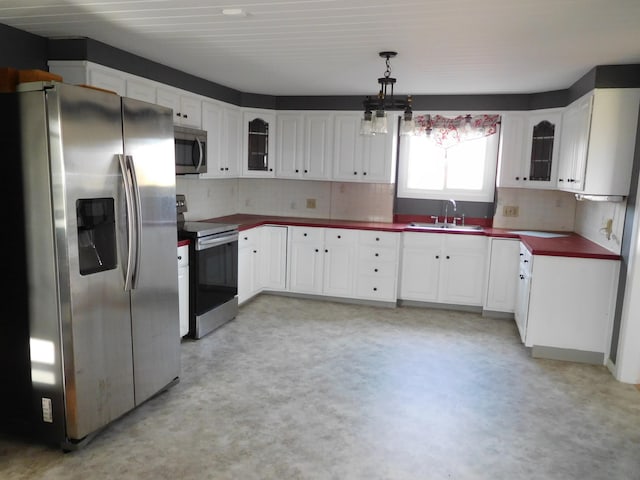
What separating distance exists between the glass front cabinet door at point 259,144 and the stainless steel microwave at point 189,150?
4.16 feet

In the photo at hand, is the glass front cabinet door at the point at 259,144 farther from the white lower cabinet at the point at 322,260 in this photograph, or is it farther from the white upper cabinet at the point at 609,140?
the white upper cabinet at the point at 609,140

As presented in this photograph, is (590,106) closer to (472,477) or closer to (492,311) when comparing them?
(492,311)

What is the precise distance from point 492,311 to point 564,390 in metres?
1.71

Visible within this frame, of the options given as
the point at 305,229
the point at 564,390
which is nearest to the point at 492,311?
the point at 564,390

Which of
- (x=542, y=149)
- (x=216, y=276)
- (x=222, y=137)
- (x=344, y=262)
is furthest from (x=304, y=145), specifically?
(x=542, y=149)

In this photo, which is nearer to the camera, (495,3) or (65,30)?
(495,3)

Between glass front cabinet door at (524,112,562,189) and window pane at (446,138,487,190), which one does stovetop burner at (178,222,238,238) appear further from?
glass front cabinet door at (524,112,562,189)

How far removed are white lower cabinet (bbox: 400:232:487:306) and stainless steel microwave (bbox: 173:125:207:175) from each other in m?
2.33

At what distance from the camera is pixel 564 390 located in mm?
3410

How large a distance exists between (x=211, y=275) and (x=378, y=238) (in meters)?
1.93

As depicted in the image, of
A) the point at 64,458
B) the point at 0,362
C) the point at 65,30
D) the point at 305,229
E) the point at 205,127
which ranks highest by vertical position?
the point at 65,30

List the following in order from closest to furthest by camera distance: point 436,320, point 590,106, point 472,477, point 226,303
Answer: point 472,477 < point 590,106 < point 226,303 < point 436,320

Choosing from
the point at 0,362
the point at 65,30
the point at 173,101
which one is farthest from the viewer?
the point at 173,101

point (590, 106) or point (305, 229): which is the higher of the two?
point (590, 106)
